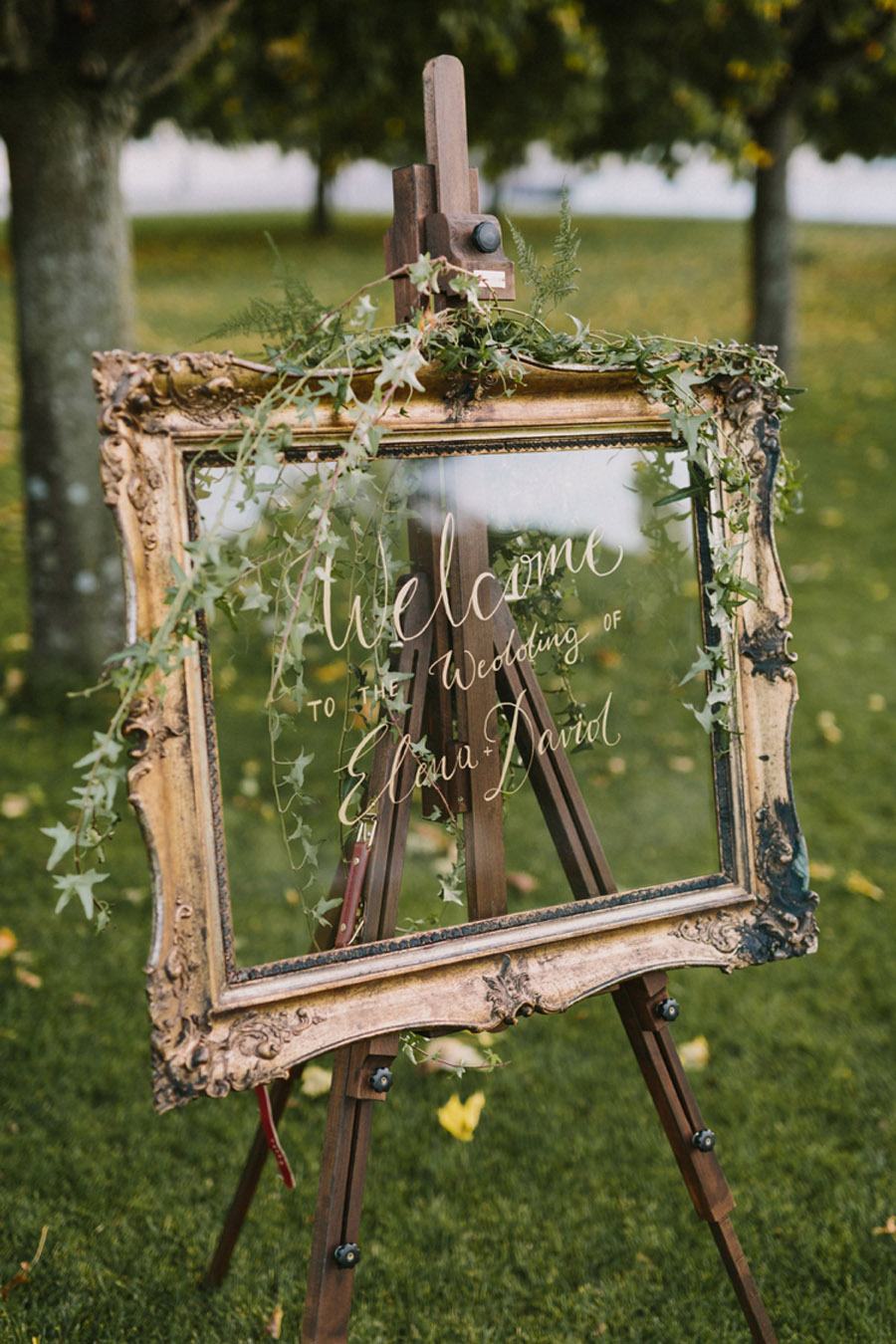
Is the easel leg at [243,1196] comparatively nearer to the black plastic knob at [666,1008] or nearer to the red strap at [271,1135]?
the red strap at [271,1135]

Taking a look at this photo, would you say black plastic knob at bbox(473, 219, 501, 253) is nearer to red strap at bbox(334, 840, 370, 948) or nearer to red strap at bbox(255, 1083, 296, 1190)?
red strap at bbox(334, 840, 370, 948)

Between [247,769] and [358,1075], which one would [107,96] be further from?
[358,1075]

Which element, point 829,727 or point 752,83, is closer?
point 829,727

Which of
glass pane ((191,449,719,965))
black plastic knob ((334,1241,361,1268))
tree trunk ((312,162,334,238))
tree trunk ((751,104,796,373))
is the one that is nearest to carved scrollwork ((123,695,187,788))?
glass pane ((191,449,719,965))

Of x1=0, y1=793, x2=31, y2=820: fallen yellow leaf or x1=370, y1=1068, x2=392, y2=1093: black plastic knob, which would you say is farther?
x1=0, y1=793, x2=31, y2=820: fallen yellow leaf

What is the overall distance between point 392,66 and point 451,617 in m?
5.45

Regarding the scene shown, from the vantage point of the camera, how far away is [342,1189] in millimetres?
1727

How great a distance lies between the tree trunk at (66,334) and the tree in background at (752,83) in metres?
3.65

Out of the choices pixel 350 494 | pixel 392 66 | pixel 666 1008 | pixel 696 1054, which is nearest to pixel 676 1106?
pixel 666 1008

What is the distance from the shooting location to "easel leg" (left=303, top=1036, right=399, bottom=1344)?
5.58ft

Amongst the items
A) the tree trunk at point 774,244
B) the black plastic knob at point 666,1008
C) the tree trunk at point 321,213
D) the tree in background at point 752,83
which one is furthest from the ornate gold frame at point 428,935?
the tree trunk at point 321,213

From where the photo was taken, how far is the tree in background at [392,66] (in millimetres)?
5559

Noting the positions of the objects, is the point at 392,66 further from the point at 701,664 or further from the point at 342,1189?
the point at 342,1189

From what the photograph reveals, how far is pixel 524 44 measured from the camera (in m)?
6.42
